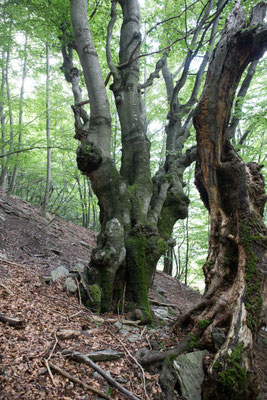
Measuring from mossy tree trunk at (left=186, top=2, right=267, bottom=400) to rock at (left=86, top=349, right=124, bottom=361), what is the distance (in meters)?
0.83

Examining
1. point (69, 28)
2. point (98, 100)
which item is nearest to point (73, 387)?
point (98, 100)

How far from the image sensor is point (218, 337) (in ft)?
7.30

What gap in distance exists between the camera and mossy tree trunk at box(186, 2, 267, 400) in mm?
1944

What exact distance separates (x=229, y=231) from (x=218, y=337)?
1.26m

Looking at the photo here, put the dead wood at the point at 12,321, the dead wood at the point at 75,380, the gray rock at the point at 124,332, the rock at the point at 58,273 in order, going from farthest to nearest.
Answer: the rock at the point at 58,273, the gray rock at the point at 124,332, the dead wood at the point at 12,321, the dead wood at the point at 75,380

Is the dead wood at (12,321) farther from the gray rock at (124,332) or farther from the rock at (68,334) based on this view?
the gray rock at (124,332)

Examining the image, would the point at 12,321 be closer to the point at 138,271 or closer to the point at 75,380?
the point at 75,380

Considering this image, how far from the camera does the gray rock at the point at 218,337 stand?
7.20ft

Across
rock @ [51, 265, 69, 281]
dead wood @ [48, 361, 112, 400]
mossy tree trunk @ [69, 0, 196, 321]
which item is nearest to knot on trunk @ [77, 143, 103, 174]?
mossy tree trunk @ [69, 0, 196, 321]

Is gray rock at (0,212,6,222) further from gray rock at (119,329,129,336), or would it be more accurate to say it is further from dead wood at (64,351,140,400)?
dead wood at (64,351,140,400)

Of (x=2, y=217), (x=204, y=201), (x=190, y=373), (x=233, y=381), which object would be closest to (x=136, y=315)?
(x=190, y=373)

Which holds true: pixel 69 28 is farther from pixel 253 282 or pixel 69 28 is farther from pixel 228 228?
pixel 253 282

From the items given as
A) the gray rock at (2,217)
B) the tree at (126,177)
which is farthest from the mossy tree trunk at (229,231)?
the gray rock at (2,217)

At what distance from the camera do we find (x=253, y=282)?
8.09ft
